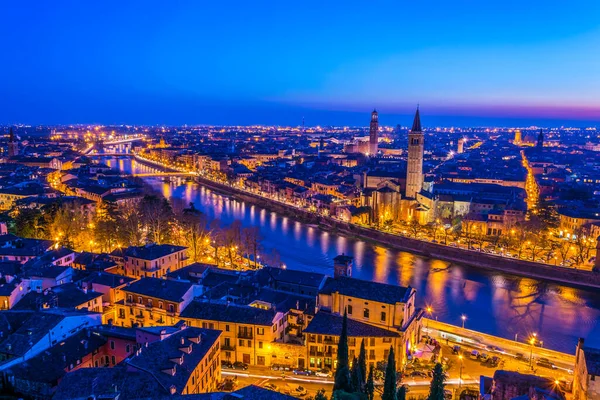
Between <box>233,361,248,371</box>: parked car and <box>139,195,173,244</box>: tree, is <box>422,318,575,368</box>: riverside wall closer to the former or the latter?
<box>233,361,248,371</box>: parked car

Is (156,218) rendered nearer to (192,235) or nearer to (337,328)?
(192,235)

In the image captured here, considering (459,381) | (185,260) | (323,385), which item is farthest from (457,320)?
(185,260)

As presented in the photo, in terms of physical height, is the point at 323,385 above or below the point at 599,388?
below

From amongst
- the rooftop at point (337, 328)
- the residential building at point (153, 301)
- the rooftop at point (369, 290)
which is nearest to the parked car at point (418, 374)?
the rooftop at point (337, 328)

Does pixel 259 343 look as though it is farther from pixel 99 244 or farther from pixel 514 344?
pixel 99 244

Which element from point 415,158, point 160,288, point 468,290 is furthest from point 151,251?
point 415,158

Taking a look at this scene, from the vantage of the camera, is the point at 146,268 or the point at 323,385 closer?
the point at 323,385
